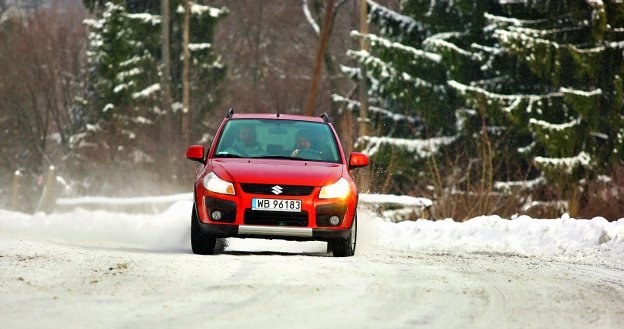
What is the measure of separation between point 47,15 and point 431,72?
36038mm

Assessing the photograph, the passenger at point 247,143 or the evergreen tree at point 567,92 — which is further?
the evergreen tree at point 567,92

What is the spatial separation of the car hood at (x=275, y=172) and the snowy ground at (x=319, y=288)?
33.6 inches

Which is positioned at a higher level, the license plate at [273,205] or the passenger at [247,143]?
the passenger at [247,143]

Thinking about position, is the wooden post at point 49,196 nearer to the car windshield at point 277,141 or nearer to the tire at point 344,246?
the car windshield at point 277,141

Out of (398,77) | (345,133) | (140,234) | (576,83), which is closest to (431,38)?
(398,77)

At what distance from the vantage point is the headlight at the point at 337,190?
12.8 metres

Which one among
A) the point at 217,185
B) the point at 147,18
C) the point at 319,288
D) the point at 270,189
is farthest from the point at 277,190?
the point at 147,18

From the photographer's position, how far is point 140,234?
20812 mm

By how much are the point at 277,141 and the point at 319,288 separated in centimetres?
498

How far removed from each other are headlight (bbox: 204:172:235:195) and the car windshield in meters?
0.89

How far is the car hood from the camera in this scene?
12703 millimetres

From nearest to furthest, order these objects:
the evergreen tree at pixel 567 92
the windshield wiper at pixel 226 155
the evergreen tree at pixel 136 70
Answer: the windshield wiper at pixel 226 155 → the evergreen tree at pixel 567 92 → the evergreen tree at pixel 136 70

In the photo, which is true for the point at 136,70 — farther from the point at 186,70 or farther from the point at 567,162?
the point at 567,162

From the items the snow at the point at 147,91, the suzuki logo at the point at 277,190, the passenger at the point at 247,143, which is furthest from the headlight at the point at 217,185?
the snow at the point at 147,91
